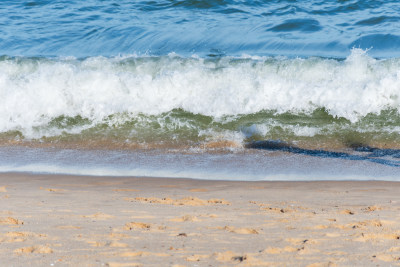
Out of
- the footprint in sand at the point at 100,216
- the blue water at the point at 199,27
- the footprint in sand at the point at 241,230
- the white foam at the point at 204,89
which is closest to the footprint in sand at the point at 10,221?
the footprint in sand at the point at 100,216

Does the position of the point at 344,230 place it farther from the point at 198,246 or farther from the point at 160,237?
the point at 160,237

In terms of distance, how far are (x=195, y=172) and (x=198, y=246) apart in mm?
2413

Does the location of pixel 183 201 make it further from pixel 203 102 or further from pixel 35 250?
pixel 203 102

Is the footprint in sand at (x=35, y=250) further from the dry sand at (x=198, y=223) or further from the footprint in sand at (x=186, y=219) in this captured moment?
the footprint in sand at (x=186, y=219)

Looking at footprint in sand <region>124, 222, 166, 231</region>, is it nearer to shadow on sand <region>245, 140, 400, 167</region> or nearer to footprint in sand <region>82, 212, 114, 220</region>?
footprint in sand <region>82, 212, 114, 220</region>

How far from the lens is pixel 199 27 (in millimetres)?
11070

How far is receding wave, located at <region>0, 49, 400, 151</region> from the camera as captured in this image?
6801mm

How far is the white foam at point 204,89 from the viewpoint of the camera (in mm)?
7520

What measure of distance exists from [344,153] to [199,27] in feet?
19.3

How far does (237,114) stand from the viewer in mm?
7441

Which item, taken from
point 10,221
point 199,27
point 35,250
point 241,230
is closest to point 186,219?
point 241,230

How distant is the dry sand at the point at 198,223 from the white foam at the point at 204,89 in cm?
262

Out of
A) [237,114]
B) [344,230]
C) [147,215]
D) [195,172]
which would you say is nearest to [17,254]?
[147,215]

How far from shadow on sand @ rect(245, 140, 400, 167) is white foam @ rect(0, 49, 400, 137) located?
42.8 inches
